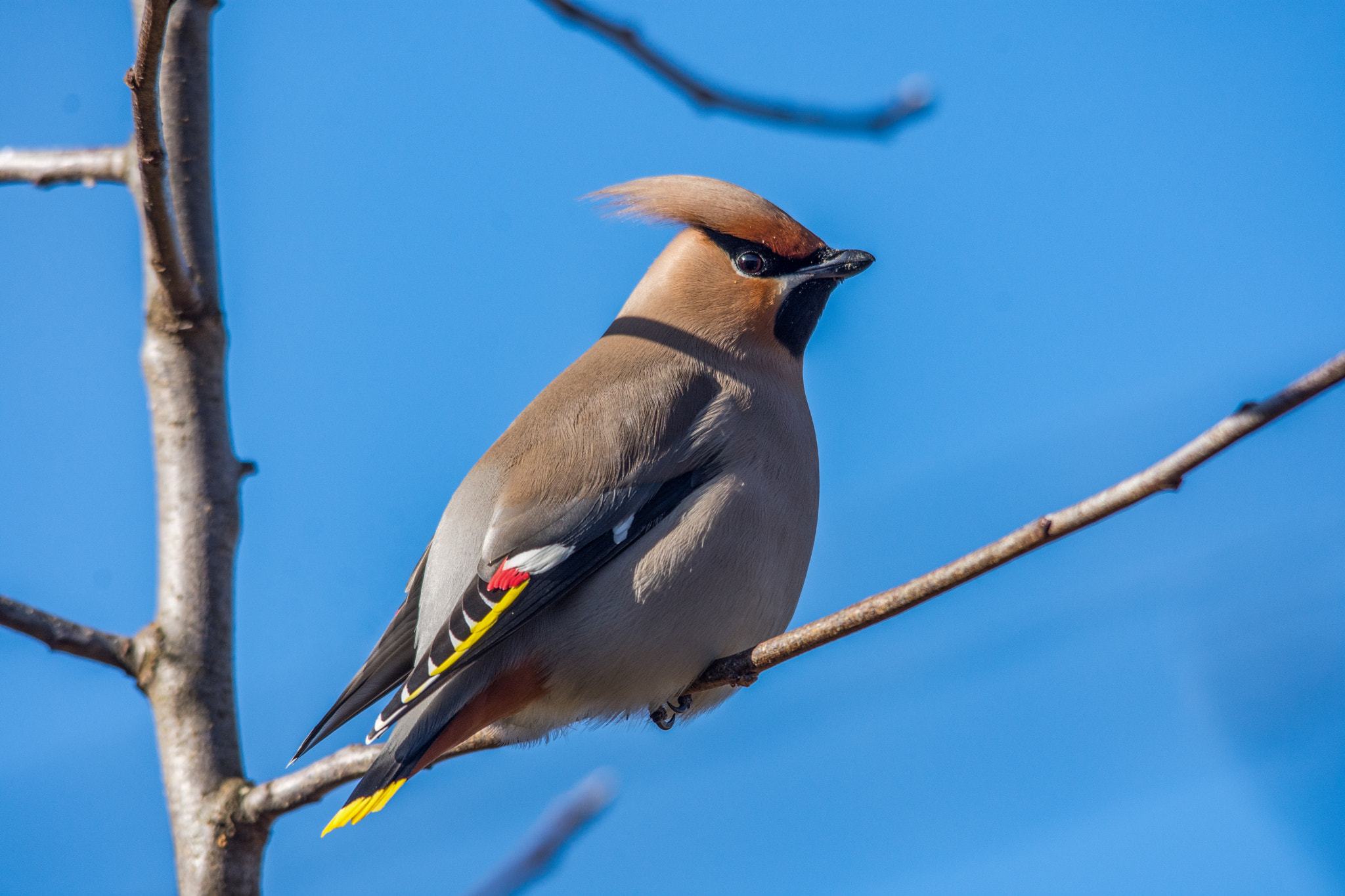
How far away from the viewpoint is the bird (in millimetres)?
3135

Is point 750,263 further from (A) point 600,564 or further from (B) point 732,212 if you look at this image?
(A) point 600,564

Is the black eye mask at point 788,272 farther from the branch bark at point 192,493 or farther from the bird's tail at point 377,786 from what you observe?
the bird's tail at point 377,786

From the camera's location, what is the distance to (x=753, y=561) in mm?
3459

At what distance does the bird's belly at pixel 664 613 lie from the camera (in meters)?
3.31

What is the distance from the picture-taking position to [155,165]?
8.33 feet

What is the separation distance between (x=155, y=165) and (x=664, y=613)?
1535 mm

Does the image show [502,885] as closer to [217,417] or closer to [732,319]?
[217,417]

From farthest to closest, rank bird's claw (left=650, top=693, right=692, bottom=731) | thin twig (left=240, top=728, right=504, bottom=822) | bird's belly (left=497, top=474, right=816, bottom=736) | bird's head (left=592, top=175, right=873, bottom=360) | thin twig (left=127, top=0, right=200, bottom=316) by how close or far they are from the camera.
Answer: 1. bird's head (left=592, top=175, right=873, bottom=360)
2. bird's claw (left=650, top=693, right=692, bottom=731)
3. bird's belly (left=497, top=474, right=816, bottom=736)
4. thin twig (left=240, top=728, right=504, bottom=822)
5. thin twig (left=127, top=0, right=200, bottom=316)

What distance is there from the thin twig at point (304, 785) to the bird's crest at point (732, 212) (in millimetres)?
2072

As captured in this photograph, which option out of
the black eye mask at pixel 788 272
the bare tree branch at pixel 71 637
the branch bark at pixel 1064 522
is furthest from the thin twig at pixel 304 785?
the black eye mask at pixel 788 272

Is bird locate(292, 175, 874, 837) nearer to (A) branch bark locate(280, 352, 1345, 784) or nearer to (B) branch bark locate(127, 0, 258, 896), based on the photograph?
(B) branch bark locate(127, 0, 258, 896)

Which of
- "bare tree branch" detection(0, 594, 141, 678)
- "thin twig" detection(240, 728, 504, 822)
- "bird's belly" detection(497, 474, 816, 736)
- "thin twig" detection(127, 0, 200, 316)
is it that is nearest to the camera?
"thin twig" detection(127, 0, 200, 316)

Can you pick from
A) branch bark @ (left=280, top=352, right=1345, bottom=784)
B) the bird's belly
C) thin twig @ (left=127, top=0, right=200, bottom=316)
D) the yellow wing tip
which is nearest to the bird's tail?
the yellow wing tip

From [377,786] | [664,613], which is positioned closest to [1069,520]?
[664,613]
